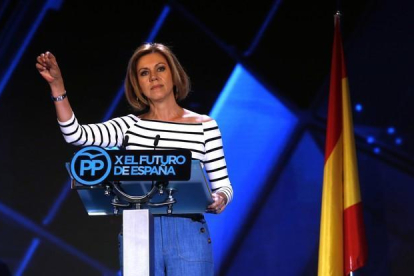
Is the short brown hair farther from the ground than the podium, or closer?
farther from the ground

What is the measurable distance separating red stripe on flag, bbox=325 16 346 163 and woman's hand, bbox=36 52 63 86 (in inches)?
78.3

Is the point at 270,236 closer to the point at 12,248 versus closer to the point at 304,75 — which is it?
the point at 304,75

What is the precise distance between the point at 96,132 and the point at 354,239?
1791 mm

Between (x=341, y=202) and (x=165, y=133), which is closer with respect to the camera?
(x=165, y=133)

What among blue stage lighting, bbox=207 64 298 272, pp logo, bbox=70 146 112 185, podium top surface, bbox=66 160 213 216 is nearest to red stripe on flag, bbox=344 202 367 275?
blue stage lighting, bbox=207 64 298 272

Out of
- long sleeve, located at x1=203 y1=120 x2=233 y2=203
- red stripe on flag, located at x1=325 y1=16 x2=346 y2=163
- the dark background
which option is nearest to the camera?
long sleeve, located at x1=203 y1=120 x2=233 y2=203

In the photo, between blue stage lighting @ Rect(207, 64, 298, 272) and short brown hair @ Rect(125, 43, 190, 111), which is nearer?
short brown hair @ Rect(125, 43, 190, 111)

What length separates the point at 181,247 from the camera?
2051 mm

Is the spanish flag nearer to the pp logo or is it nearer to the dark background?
the dark background

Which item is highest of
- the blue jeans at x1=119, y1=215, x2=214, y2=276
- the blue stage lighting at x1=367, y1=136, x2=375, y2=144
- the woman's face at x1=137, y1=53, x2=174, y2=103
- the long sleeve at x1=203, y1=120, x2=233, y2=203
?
the blue stage lighting at x1=367, y1=136, x2=375, y2=144

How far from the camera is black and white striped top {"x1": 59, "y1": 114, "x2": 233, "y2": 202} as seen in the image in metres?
2.24

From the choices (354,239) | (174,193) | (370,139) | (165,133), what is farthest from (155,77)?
(370,139)

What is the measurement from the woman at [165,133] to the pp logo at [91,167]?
47cm

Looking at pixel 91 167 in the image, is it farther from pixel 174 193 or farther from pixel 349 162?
pixel 349 162
